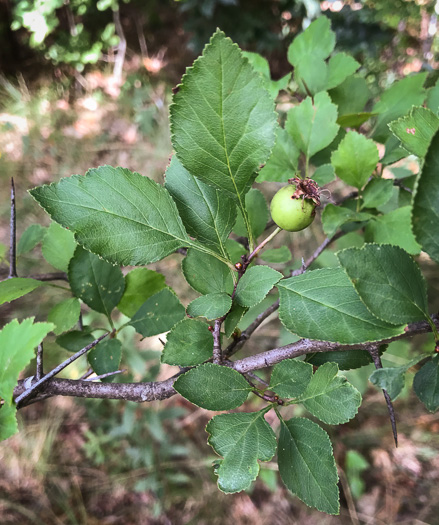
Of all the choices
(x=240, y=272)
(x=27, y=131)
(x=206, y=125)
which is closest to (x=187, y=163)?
(x=206, y=125)

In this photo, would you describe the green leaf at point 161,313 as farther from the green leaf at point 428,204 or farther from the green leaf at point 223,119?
the green leaf at point 428,204

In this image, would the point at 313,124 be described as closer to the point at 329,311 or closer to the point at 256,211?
the point at 256,211

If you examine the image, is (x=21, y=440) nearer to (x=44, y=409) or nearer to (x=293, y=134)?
(x=44, y=409)

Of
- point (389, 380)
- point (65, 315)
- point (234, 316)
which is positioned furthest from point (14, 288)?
point (389, 380)

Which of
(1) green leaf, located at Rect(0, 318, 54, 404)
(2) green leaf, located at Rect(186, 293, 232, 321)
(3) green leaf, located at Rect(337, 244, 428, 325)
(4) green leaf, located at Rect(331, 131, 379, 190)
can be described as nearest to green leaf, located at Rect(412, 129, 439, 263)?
(3) green leaf, located at Rect(337, 244, 428, 325)

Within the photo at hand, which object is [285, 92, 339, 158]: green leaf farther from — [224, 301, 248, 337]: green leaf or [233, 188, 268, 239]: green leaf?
[224, 301, 248, 337]: green leaf

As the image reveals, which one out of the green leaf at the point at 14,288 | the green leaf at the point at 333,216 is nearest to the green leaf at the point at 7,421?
the green leaf at the point at 14,288
